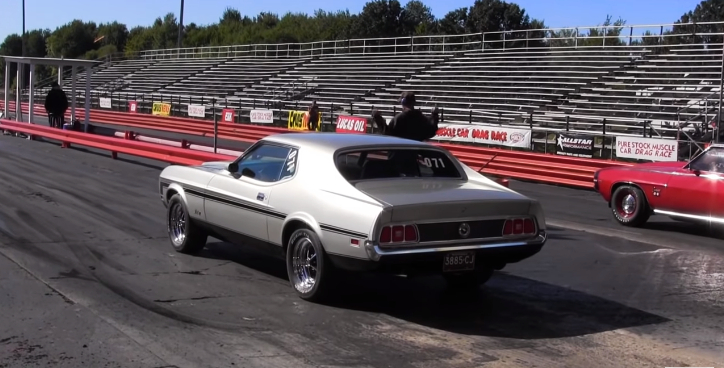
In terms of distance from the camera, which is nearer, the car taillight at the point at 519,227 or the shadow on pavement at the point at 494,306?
the shadow on pavement at the point at 494,306

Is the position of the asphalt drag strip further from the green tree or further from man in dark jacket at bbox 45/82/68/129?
the green tree

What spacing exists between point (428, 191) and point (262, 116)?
105 feet

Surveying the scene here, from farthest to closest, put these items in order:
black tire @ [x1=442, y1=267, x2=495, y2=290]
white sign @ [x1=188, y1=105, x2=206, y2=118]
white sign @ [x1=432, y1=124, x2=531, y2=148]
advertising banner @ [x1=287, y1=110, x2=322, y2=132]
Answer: white sign @ [x1=188, y1=105, x2=206, y2=118] → advertising banner @ [x1=287, y1=110, x2=322, y2=132] → white sign @ [x1=432, y1=124, x2=531, y2=148] → black tire @ [x1=442, y1=267, x2=495, y2=290]

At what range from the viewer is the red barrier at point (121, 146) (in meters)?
17.1

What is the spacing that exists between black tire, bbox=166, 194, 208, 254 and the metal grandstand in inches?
718

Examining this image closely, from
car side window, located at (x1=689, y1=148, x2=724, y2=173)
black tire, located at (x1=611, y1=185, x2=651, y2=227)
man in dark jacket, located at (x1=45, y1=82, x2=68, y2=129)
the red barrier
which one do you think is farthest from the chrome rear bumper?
man in dark jacket, located at (x1=45, y1=82, x2=68, y2=129)

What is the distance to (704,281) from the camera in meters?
8.79

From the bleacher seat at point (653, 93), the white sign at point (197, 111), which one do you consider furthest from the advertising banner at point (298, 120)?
the bleacher seat at point (653, 93)

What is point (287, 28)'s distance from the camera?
86562 mm

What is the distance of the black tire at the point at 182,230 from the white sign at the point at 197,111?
33.1m

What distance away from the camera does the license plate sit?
692cm

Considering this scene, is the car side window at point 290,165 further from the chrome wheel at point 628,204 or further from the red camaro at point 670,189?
the chrome wheel at point 628,204

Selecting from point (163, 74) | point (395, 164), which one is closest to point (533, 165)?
point (395, 164)

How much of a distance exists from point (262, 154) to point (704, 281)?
14.9 ft
